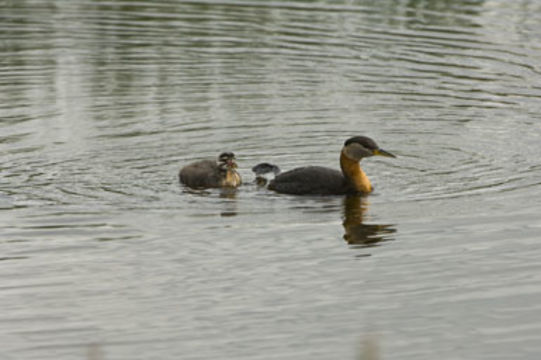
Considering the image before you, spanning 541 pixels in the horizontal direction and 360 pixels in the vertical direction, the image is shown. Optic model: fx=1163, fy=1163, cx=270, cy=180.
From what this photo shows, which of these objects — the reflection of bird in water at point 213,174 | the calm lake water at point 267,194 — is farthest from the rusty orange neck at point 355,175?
the reflection of bird in water at point 213,174

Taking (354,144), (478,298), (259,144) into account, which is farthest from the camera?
(259,144)

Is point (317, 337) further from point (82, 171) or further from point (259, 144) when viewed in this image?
point (259, 144)

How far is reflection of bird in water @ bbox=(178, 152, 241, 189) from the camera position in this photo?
13.8 metres

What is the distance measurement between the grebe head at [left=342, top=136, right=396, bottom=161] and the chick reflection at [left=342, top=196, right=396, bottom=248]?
895mm

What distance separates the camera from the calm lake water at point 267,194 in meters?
8.55

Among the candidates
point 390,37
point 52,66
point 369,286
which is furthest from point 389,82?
point 369,286

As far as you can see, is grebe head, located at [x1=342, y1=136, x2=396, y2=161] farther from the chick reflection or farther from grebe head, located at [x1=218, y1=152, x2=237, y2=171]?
grebe head, located at [x1=218, y1=152, x2=237, y2=171]

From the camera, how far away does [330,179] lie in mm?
13680

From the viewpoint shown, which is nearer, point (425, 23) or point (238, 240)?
point (238, 240)

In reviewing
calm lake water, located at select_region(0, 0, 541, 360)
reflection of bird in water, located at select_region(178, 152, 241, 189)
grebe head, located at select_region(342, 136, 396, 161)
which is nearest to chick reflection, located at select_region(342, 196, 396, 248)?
calm lake water, located at select_region(0, 0, 541, 360)

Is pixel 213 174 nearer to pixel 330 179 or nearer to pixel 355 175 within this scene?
pixel 330 179

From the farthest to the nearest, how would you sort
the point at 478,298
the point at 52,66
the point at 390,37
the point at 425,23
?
the point at 425,23 < the point at 390,37 < the point at 52,66 < the point at 478,298

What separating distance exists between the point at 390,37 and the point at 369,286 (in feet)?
51.7

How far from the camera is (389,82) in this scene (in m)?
20.3
